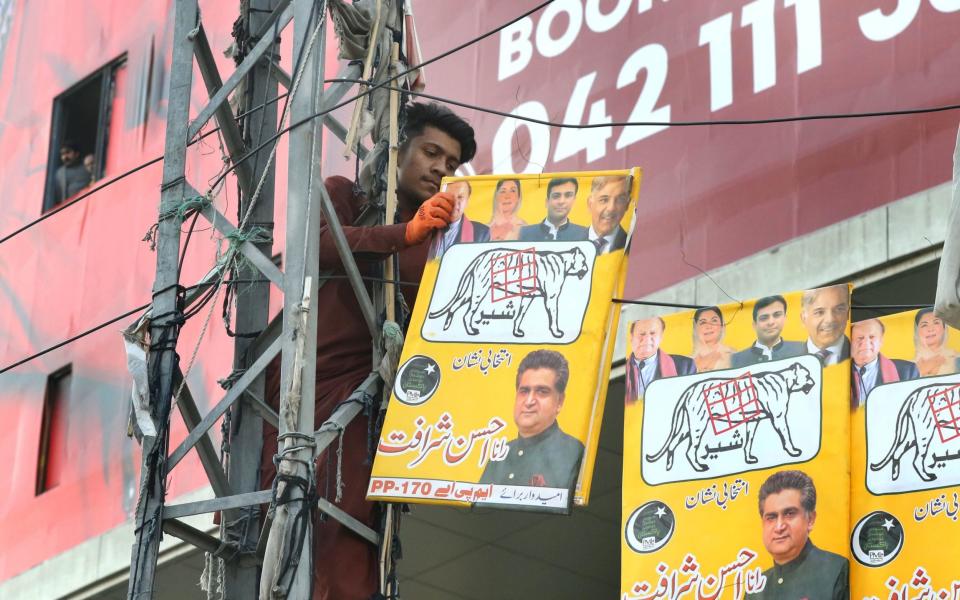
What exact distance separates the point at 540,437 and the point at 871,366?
5.98 feet

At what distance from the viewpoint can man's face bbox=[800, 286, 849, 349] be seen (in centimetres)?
916

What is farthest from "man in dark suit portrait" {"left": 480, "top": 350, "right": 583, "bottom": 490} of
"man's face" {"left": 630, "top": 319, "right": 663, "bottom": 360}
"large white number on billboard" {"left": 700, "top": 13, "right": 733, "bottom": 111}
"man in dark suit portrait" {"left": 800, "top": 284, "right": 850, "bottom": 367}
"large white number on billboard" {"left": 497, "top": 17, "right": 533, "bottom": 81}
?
"large white number on billboard" {"left": 497, "top": 17, "right": 533, "bottom": 81}

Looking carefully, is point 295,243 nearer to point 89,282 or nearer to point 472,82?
point 472,82

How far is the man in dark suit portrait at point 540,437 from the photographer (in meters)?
8.45

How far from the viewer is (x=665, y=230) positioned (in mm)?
12648

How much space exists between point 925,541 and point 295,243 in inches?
133

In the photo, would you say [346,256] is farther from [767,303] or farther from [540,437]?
[767,303]

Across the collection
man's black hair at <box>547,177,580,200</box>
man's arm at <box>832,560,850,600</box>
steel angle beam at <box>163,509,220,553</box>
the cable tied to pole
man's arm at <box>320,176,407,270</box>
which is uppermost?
man's black hair at <box>547,177,580,200</box>

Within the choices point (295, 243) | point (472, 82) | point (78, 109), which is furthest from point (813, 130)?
point (78, 109)

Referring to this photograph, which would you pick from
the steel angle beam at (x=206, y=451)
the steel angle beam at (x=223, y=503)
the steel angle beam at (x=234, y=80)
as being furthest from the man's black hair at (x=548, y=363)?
the steel angle beam at (x=234, y=80)

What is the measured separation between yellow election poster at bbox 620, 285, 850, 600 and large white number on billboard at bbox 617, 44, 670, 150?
353cm

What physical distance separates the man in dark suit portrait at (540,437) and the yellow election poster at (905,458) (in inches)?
60.0

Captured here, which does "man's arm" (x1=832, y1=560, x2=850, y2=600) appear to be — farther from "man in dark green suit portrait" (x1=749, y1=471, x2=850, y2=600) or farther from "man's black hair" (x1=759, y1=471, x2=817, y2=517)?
"man's black hair" (x1=759, y1=471, x2=817, y2=517)

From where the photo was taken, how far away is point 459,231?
9.27m
